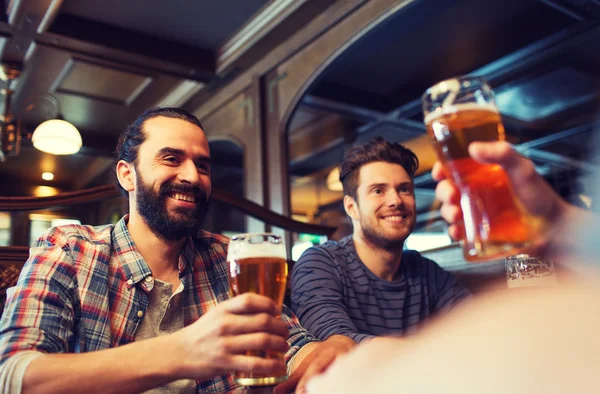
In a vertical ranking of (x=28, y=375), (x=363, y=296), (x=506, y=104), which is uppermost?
(x=506, y=104)

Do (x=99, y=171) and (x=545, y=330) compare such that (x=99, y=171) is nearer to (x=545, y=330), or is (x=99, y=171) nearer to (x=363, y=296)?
(x=363, y=296)

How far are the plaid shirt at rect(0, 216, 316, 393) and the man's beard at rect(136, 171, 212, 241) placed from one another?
0.26 feet

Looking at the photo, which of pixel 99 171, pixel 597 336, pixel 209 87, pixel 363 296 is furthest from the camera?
pixel 99 171

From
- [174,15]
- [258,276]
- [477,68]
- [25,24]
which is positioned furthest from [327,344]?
[477,68]

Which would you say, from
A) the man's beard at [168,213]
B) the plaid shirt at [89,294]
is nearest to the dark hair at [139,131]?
the man's beard at [168,213]

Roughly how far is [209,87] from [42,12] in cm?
178

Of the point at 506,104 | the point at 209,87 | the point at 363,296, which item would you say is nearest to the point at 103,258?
the point at 363,296

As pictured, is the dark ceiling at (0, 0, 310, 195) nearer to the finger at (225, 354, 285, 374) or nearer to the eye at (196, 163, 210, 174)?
the eye at (196, 163, 210, 174)

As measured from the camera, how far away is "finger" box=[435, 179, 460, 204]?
3.25 feet

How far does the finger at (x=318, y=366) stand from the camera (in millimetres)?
980

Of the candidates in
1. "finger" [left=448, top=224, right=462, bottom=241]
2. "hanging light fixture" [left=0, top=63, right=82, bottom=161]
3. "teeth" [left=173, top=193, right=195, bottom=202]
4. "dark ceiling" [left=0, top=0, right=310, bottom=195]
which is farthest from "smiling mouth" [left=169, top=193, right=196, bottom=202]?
"hanging light fixture" [left=0, top=63, right=82, bottom=161]

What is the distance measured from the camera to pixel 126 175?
1.78 m

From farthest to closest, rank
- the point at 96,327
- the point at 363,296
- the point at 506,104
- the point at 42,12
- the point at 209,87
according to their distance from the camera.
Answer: the point at 506,104
the point at 209,87
the point at 42,12
the point at 363,296
the point at 96,327

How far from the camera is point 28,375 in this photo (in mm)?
975
